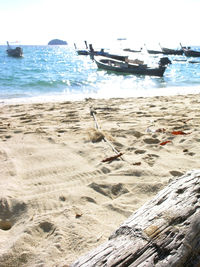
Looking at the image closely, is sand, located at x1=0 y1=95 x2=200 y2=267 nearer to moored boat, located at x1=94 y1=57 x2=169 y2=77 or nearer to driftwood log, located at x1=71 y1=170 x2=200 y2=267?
driftwood log, located at x1=71 y1=170 x2=200 y2=267

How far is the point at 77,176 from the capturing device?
3.00 metres

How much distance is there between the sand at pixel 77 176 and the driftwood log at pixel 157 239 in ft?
1.74

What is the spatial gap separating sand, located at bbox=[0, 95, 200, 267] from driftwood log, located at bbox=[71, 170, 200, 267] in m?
0.53

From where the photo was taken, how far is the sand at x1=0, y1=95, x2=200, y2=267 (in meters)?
1.97

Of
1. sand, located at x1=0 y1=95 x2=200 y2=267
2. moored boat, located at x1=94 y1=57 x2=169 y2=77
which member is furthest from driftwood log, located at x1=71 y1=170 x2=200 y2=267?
moored boat, located at x1=94 y1=57 x2=169 y2=77

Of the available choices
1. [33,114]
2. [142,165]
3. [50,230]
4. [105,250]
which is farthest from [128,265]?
[33,114]

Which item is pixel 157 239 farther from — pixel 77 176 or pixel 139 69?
pixel 139 69

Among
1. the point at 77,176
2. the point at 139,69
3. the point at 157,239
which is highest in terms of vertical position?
the point at 157,239

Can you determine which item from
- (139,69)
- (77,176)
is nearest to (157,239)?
(77,176)

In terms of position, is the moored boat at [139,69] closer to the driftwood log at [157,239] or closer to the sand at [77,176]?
the sand at [77,176]

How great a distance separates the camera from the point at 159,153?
351cm

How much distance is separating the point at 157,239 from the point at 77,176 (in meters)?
1.76

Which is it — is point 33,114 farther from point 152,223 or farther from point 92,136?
point 152,223

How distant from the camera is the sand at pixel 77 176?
6.45ft
